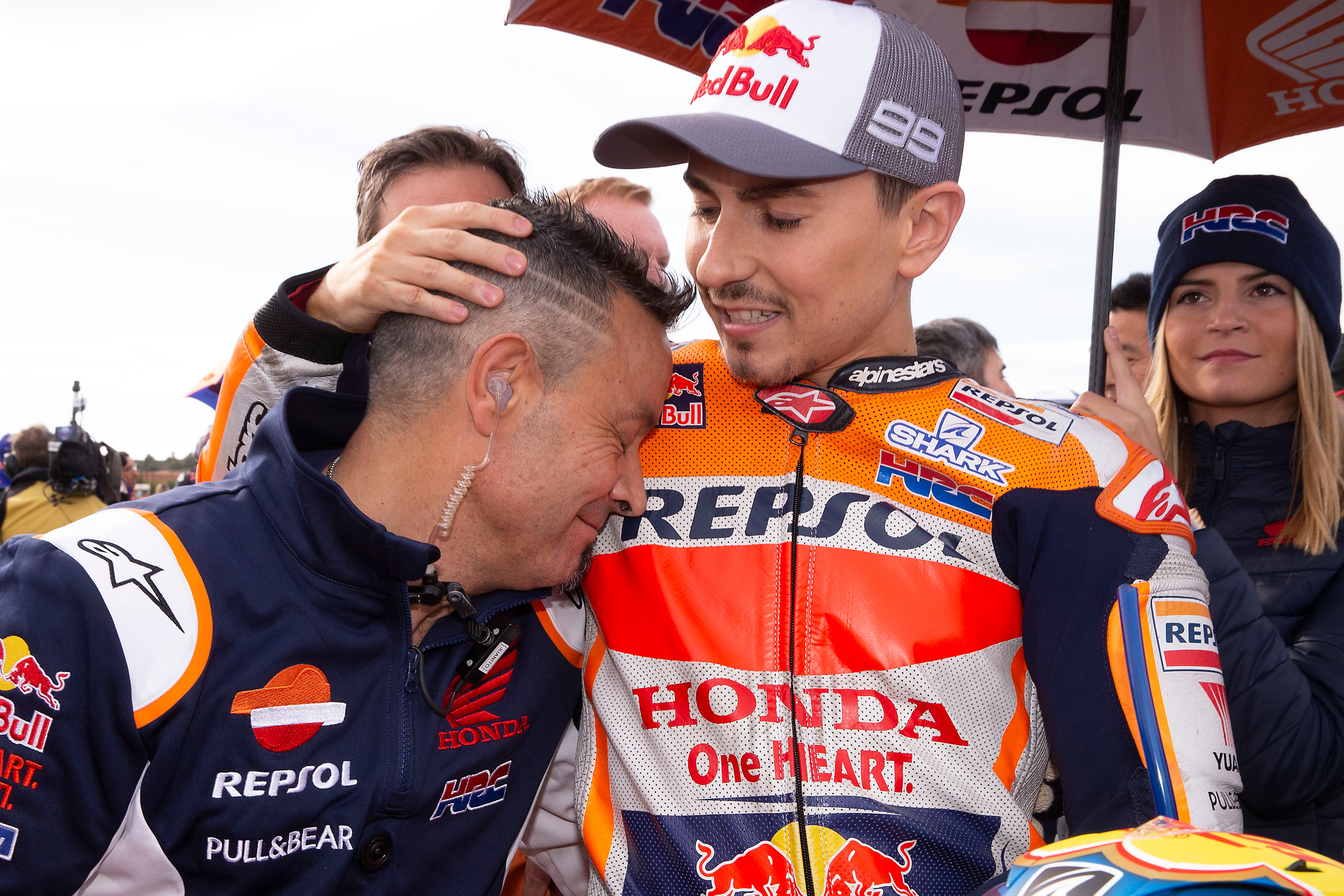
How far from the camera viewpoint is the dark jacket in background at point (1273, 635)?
2.02 meters

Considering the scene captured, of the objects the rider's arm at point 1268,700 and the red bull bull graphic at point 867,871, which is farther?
the rider's arm at point 1268,700

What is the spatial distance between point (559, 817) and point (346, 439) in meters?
0.98

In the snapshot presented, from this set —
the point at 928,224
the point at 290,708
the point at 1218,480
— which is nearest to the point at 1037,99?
the point at 1218,480

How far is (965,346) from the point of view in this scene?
457 cm

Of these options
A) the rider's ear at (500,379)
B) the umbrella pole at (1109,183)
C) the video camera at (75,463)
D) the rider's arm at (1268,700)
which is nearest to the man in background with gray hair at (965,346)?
the umbrella pole at (1109,183)

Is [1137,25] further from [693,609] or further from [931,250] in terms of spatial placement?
[693,609]

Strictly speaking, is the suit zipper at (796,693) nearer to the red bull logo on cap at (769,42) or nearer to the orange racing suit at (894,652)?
the orange racing suit at (894,652)

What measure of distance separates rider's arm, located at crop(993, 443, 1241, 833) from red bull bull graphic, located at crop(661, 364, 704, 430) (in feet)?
2.07

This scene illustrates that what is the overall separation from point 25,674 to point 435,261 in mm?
966

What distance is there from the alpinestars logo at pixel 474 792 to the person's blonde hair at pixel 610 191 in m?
2.50

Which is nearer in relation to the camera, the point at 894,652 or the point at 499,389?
the point at 894,652

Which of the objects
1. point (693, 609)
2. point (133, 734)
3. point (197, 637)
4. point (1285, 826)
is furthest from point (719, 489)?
point (1285, 826)

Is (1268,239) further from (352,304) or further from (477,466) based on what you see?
(352,304)

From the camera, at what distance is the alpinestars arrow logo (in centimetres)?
162
